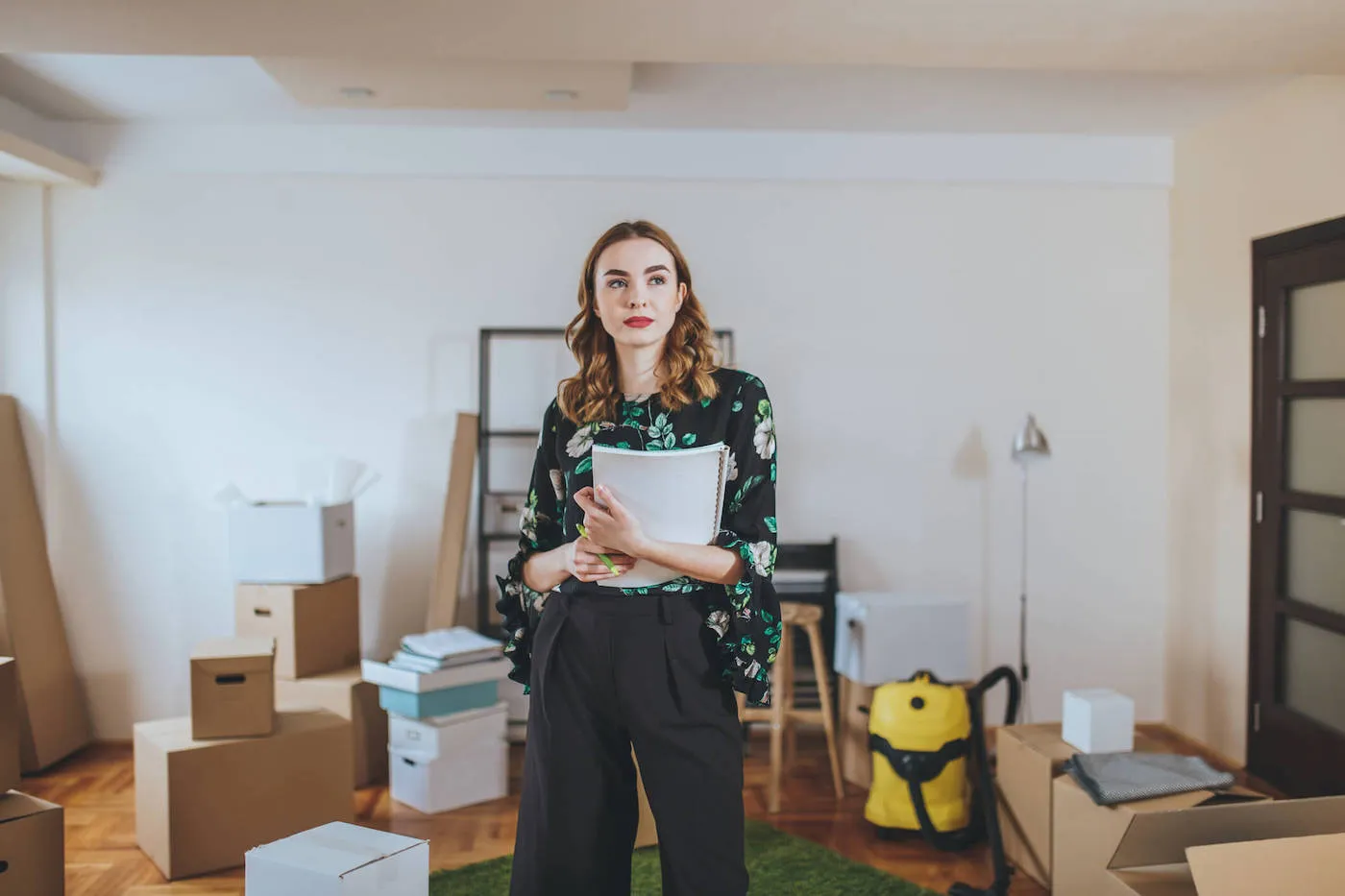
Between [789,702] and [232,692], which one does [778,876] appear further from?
[232,692]

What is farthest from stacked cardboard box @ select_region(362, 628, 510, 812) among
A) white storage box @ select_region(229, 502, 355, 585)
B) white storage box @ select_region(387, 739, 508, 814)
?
white storage box @ select_region(229, 502, 355, 585)

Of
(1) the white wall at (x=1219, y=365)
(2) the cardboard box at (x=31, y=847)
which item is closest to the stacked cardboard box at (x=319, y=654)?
(2) the cardboard box at (x=31, y=847)

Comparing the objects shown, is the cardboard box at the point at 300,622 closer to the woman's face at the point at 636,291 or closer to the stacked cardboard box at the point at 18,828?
the stacked cardboard box at the point at 18,828

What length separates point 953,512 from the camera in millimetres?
4320

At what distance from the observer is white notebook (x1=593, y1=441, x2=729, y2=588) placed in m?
1.52

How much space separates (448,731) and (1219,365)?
3213 mm

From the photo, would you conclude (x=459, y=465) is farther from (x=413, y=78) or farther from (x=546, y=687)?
(x=546, y=687)

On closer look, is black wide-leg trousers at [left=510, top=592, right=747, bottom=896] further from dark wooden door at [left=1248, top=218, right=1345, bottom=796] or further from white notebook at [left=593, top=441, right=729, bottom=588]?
dark wooden door at [left=1248, top=218, right=1345, bottom=796]

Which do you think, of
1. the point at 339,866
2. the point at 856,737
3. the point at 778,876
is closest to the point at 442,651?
the point at 778,876

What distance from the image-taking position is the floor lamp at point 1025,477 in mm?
3809

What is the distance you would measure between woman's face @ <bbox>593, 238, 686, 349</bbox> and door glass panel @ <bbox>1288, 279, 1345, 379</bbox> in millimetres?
2747

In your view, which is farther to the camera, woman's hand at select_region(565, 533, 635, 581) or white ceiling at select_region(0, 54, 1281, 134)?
white ceiling at select_region(0, 54, 1281, 134)

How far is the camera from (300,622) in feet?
11.9

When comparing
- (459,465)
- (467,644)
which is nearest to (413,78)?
(459,465)
